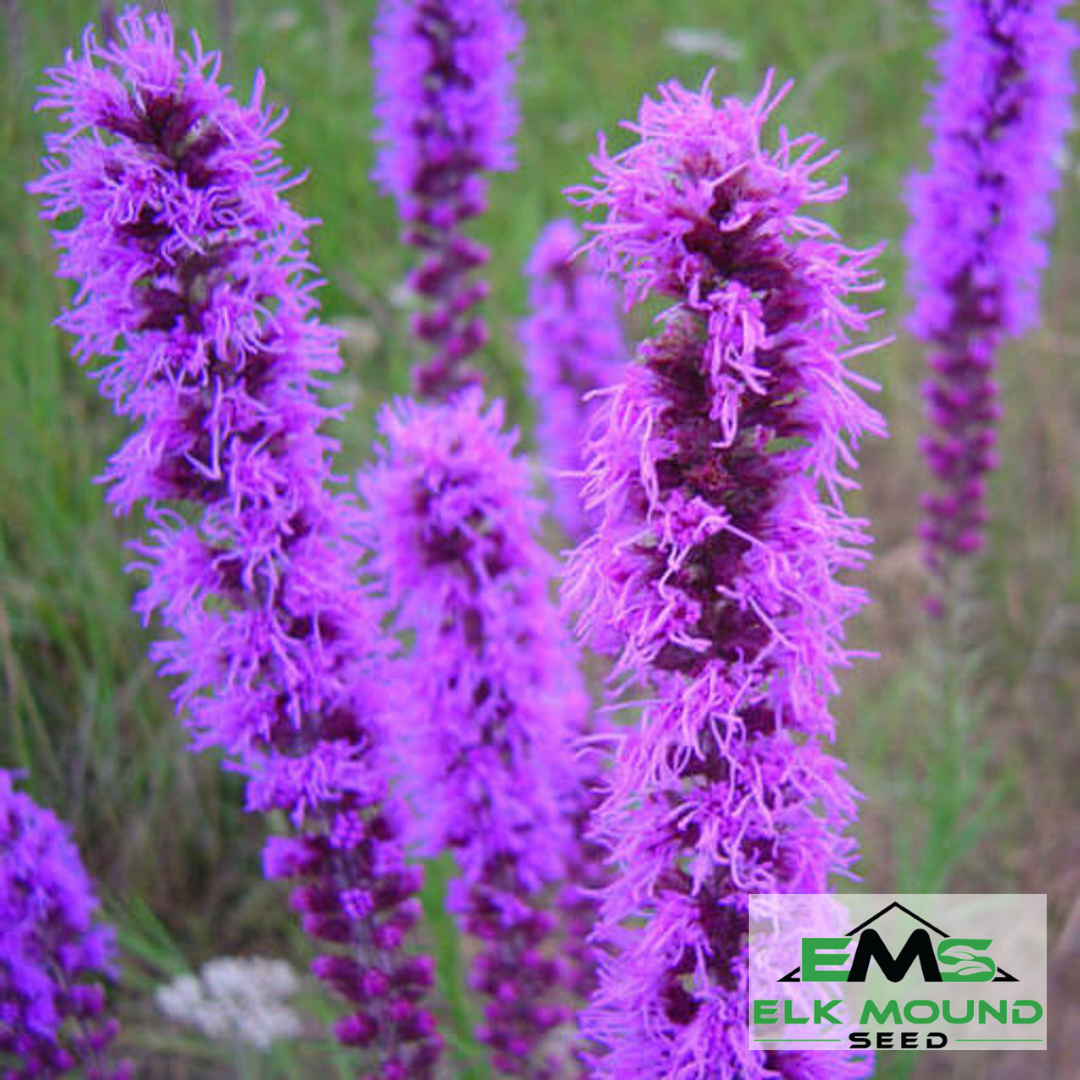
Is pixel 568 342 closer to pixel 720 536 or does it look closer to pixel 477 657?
pixel 477 657

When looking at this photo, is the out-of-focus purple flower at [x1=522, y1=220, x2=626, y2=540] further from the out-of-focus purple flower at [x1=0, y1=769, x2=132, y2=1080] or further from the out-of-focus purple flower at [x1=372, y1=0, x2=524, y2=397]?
the out-of-focus purple flower at [x1=0, y1=769, x2=132, y2=1080]

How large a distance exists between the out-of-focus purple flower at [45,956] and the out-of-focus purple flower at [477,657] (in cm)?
71

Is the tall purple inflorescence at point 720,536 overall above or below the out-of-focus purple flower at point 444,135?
below

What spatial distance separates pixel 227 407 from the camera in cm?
174

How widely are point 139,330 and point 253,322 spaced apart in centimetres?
19

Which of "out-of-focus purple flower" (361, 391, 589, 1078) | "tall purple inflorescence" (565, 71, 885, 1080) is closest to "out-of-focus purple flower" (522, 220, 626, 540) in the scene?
"out-of-focus purple flower" (361, 391, 589, 1078)

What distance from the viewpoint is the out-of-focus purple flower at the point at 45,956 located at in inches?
87.0

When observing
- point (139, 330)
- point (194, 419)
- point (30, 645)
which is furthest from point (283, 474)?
point (30, 645)

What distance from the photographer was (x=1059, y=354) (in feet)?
16.5

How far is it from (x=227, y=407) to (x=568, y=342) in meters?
2.22

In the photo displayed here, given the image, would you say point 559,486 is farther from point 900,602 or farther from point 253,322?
point 253,322

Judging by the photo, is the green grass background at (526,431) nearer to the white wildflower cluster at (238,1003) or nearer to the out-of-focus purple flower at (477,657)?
the white wildflower cluster at (238,1003)

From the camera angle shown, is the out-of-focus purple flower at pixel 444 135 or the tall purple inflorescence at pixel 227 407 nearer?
the tall purple inflorescence at pixel 227 407

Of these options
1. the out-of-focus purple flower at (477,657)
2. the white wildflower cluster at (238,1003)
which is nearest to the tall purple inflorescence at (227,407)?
the out-of-focus purple flower at (477,657)
